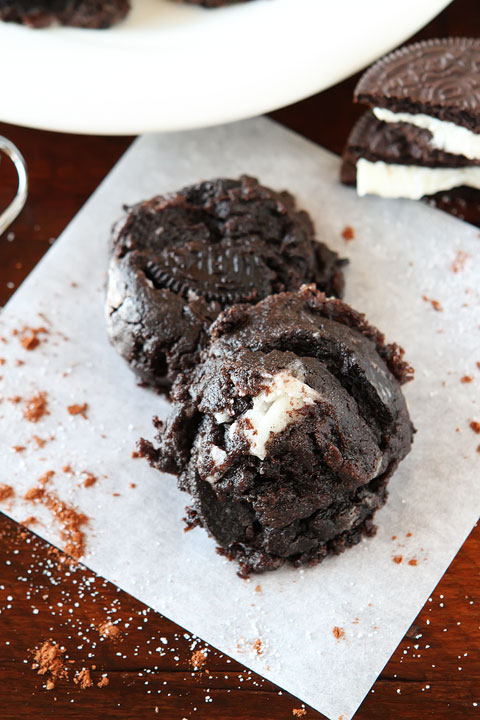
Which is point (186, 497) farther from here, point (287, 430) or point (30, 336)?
point (30, 336)

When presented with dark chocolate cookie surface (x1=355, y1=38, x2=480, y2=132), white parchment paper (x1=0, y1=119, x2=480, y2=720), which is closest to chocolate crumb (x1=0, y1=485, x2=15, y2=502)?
white parchment paper (x1=0, y1=119, x2=480, y2=720)

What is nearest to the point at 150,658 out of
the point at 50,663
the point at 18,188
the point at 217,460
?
the point at 50,663

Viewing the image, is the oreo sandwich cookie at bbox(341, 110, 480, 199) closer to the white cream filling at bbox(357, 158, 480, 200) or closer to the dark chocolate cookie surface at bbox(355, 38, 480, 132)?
the white cream filling at bbox(357, 158, 480, 200)

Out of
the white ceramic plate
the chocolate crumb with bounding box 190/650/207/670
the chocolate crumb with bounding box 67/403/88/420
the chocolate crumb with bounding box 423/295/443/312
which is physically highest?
the white ceramic plate

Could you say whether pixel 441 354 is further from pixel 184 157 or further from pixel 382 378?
pixel 184 157

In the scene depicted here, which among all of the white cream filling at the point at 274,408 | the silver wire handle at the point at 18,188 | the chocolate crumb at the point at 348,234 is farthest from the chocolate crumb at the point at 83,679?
the chocolate crumb at the point at 348,234

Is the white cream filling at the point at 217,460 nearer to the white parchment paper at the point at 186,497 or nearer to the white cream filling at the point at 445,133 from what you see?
the white parchment paper at the point at 186,497
